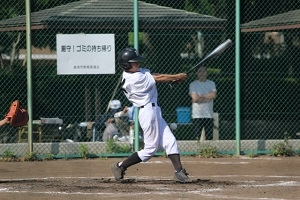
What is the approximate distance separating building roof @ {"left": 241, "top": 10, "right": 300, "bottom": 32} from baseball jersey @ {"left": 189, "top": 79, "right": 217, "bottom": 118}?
5.21 feet

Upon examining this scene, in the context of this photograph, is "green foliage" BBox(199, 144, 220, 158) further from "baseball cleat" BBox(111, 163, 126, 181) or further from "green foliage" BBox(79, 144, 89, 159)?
"baseball cleat" BBox(111, 163, 126, 181)

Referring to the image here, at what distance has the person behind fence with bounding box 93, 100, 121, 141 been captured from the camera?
593 inches

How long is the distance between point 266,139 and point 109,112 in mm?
2946

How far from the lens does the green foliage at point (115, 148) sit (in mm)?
14758

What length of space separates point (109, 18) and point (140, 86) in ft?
16.0

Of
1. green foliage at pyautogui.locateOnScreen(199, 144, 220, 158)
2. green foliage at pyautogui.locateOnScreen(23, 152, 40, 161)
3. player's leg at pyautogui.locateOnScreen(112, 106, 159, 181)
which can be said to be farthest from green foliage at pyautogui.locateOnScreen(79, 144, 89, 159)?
player's leg at pyautogui.locateOnScreen(112, 106, 159, 181)

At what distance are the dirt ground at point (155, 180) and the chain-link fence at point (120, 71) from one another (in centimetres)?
85

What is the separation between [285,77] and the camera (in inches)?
643

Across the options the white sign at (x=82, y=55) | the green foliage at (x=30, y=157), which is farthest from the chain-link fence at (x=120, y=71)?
the green foliage at (x=30, y=157)

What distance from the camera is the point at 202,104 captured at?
596 inches

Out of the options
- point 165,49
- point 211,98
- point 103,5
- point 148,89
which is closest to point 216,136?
point 211,98

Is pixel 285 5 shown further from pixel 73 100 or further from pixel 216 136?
pixel 73 100

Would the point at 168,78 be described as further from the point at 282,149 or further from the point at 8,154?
the point at 282,149

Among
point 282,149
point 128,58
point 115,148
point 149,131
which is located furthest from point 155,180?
point 282,149
